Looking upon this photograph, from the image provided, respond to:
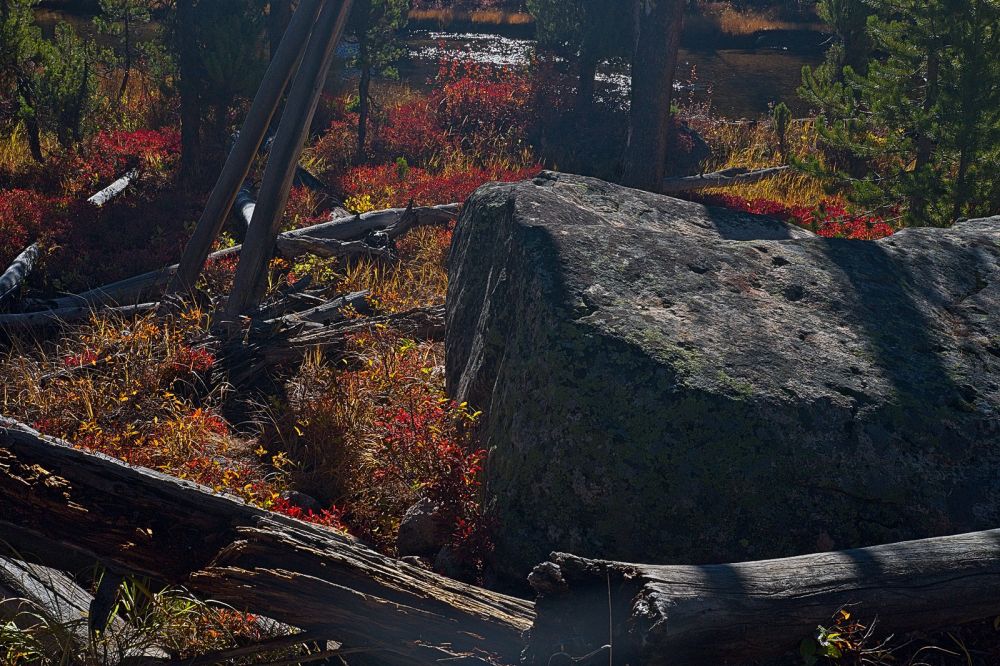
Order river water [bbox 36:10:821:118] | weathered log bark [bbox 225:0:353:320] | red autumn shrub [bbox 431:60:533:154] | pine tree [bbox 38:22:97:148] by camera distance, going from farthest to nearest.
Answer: river water [bbox 36:10:821:118], red autumn shrub [bbox 431:60:533:154], pine tree [bbox 38:22:97:148], weathered log bark [bbox 225:0:353:320]

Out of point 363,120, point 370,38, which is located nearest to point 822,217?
point 363,120

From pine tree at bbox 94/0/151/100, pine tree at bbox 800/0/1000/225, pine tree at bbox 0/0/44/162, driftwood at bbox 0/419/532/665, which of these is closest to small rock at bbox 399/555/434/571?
driftwood at bbox 0/419/532/665

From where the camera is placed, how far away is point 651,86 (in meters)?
11.9

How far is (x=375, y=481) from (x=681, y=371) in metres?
2.26

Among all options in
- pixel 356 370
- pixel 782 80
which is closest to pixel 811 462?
pixel 356 370

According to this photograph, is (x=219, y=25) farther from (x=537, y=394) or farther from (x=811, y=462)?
(x=811, y=462)

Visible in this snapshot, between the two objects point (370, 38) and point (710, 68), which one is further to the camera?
point (710, 68)

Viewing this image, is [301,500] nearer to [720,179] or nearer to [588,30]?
[720,179]

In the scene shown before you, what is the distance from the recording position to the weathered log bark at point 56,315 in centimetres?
736

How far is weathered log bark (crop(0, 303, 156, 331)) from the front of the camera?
290 inches

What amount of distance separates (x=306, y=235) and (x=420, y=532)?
5.89 meters

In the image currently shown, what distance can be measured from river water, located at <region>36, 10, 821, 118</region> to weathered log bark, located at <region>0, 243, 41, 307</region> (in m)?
13.0

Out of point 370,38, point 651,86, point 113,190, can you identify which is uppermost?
point 370,38

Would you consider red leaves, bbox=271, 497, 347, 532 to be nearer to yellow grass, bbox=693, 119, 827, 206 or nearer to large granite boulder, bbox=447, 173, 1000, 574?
large granite boulder, bbox=447, 173, 1000, 574
